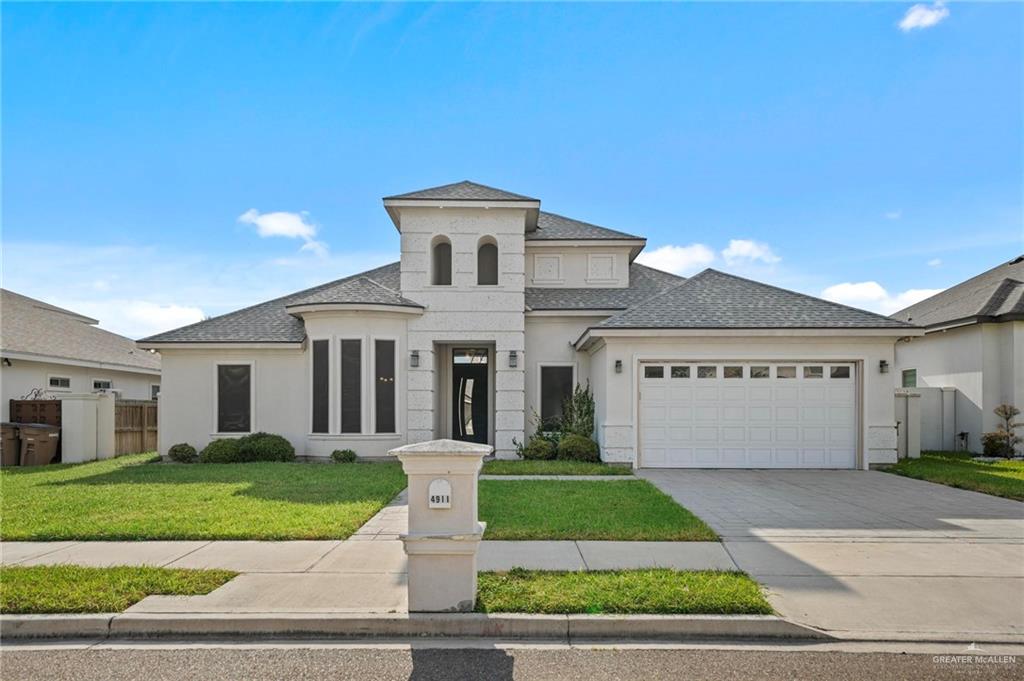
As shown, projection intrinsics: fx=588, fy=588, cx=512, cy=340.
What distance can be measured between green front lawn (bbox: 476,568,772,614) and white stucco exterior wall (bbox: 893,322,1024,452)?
53.5 feet

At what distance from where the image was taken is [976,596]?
17.4ft

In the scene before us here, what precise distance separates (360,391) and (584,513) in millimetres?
8297

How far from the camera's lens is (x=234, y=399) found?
619 inches

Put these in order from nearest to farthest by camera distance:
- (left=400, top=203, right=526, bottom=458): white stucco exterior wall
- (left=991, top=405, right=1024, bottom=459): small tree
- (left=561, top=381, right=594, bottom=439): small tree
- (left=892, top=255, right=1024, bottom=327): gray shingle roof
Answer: (left=561, top=381, right=594, bottom=439): small tree < (left=400, top=203, right=526, bottom=458): white stucco exterior wall < (left=991, top=405, right=1024, bottom=459): small tree < (left=892, top=255, right=1024, bottom=327): gray shingle roof

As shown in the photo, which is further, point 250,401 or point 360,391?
point 250,401

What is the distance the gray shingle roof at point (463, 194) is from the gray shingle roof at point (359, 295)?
242cm

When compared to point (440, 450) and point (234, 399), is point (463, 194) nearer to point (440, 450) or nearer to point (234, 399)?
point (234, 399)

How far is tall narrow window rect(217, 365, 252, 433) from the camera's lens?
15.7m

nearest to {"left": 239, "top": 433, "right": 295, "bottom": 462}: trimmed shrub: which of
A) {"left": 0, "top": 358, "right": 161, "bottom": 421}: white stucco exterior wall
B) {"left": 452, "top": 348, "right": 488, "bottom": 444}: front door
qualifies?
{"left": 452, "top": 348, "right": 488, "bottom": 444}: front door

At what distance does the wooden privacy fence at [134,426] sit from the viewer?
17.2 meters

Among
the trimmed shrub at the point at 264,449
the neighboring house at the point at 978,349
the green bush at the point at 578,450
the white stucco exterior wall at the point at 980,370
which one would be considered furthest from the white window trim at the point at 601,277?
the white stucco exterior wall at the point at 980,370

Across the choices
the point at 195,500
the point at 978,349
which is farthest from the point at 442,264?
the point at 978,349

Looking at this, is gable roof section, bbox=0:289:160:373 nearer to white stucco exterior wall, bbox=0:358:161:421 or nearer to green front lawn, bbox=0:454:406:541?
white stucco exterior wall, bbox=0:358:161:421

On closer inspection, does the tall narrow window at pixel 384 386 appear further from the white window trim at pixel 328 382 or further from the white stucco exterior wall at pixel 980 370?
the white stucco exterior wall at pixel 980 370
